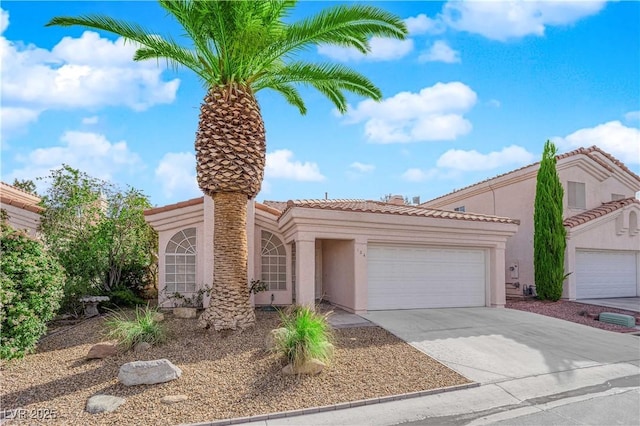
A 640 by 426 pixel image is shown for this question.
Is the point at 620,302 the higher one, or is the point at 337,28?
the point at 337,28

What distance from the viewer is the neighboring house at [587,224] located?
1820 centimetres

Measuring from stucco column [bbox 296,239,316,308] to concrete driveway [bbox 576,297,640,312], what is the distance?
43.4 ft

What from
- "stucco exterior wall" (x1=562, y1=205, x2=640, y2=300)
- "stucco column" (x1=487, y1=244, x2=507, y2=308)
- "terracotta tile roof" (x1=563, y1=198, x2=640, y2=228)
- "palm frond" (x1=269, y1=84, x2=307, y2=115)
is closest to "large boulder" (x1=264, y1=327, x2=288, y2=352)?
"palm frond" (x1=269, y1=84, x2=307, y2=115)

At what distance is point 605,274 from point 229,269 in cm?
1919

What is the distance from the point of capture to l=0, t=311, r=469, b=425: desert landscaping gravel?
6.13 m

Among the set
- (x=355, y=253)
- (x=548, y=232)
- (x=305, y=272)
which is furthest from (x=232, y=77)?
(x=548, y=232)

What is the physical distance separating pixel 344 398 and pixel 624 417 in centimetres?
455

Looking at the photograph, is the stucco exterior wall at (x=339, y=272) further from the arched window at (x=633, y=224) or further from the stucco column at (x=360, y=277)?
Answer: the arched window at (x=633, y=224)

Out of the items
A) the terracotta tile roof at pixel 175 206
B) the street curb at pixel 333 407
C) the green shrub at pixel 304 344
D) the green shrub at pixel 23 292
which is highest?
the terracotta tile roof at pixel 175 206

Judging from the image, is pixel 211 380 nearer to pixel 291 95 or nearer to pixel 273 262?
pixel 273 262

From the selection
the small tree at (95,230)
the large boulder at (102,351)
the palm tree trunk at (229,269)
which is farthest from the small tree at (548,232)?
the small tree at (95,230)

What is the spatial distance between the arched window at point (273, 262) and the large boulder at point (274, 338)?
6.15 meters

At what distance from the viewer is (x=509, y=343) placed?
32.0 ft

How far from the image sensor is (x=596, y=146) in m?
20.3
